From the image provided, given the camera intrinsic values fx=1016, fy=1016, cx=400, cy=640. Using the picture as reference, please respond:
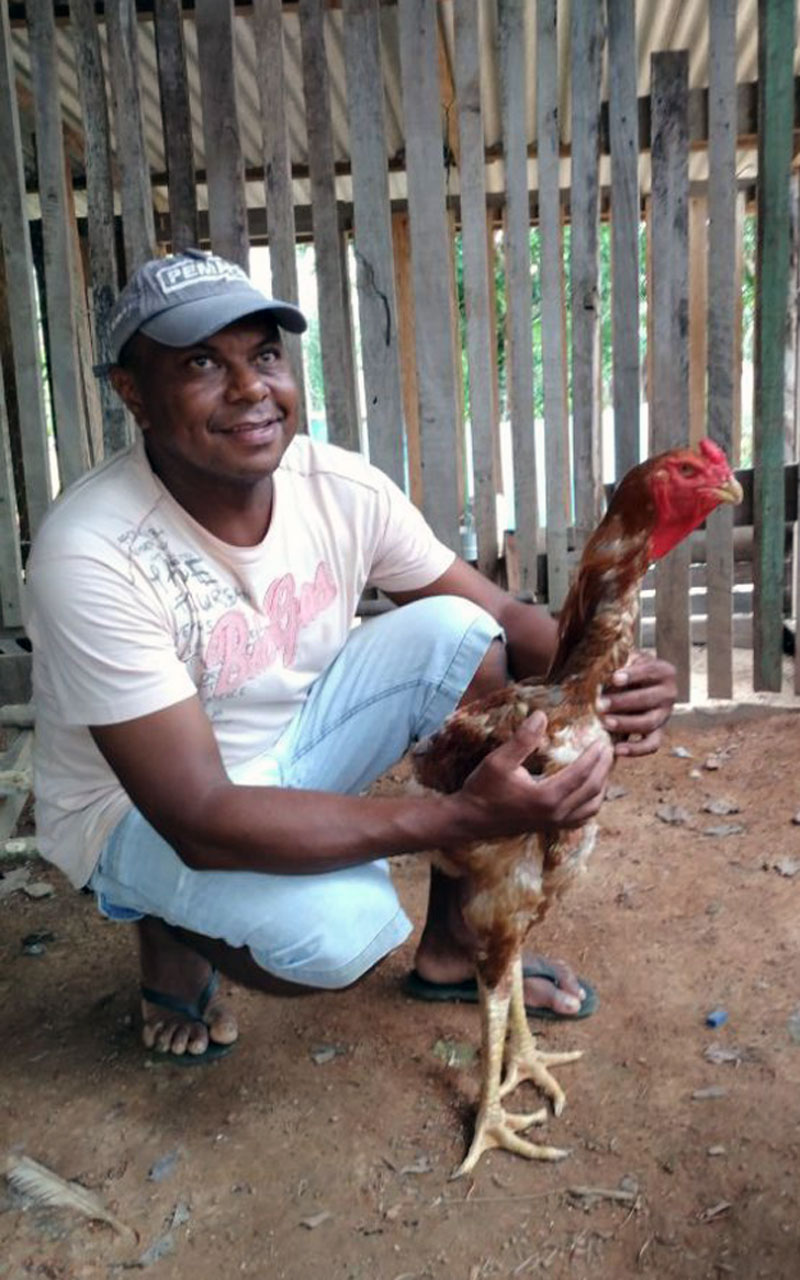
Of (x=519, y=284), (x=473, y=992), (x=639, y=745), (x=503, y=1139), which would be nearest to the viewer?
(x=503, y=1139)

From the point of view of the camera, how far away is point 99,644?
6.84ft

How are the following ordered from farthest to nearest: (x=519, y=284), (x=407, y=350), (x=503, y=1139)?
(x=407, y=350), (x=519, y=284), (x=503, y=1139)

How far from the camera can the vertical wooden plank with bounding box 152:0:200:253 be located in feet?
13.0

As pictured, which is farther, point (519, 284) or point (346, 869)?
point (519, 284)

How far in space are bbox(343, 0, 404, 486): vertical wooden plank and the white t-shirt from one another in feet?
4.95

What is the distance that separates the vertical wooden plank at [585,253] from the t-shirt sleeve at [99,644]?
2677 millimetres

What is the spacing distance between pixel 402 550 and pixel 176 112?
7.73ft

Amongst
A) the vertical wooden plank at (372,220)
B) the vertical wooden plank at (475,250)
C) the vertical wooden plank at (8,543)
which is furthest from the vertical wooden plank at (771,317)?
the vertical wooden plank at (8,543)

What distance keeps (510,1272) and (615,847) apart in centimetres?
181

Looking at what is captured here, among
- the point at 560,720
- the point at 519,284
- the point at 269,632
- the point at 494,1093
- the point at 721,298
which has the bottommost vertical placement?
the point at 494,1093

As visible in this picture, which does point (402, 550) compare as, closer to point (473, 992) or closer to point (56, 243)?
point (473, 992)

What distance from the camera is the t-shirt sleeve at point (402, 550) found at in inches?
108

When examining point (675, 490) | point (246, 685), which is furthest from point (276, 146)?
point (675, 490)

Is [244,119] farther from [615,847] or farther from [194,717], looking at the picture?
[194,717]
